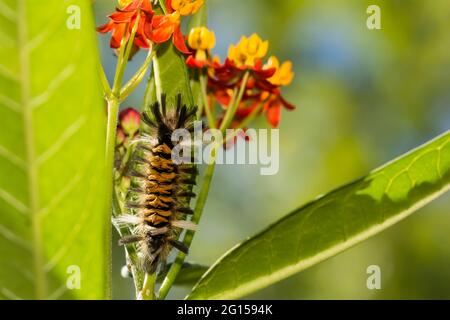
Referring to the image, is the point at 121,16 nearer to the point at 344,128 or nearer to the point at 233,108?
the point at 233,108

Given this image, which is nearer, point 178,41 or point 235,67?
point 178,41

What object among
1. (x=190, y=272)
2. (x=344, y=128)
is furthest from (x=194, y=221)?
(x=344, y=128)

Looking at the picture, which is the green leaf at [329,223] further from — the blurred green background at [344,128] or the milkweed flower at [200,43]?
the blurred green background at [344,128]

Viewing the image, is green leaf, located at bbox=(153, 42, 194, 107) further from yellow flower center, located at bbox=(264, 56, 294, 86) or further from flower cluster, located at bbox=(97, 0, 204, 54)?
yellow flower center, located at bbox=(264, 56, 294, 86)

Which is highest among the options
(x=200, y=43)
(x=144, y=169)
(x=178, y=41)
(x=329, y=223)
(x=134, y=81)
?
(x=200, y=43)

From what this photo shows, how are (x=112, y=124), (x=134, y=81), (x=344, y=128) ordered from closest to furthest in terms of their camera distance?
1. (x=112, y=124)
2. (x=134, y=81)
3. (x=344, y=128)
